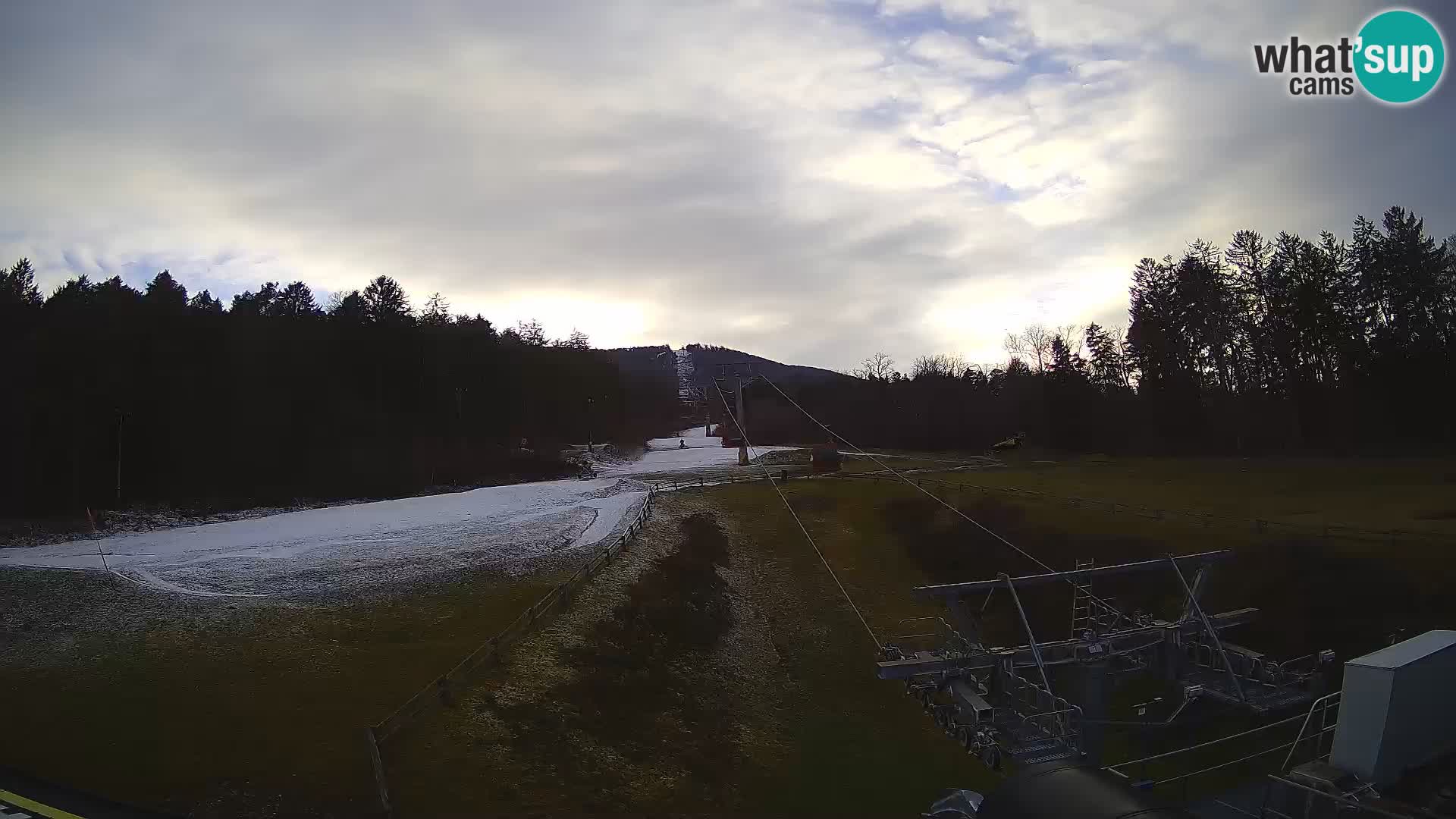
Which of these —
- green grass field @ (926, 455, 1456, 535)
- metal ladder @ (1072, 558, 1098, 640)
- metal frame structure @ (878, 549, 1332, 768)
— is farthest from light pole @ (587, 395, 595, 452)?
metal frame structure @ (878, 549, 1332, 768)

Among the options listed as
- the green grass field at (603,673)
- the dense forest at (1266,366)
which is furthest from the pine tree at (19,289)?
the dense forest at (1266,366)

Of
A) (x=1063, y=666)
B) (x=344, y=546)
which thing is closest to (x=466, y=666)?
(x=1063, y=666)

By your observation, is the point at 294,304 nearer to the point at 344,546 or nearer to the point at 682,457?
the point at 682,457

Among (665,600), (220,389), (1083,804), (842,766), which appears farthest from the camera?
(220,389)

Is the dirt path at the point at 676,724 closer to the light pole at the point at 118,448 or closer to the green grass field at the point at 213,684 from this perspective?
the green grass field at the point at 213,684

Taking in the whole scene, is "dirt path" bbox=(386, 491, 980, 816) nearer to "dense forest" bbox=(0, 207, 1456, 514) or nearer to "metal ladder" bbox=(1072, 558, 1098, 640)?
"metal ladder" bbox=(1072, 558, 1098, 640)

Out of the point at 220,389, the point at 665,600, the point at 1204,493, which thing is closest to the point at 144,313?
the point at 220,389

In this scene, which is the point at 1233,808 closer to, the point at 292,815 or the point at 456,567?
the point at 292,815
